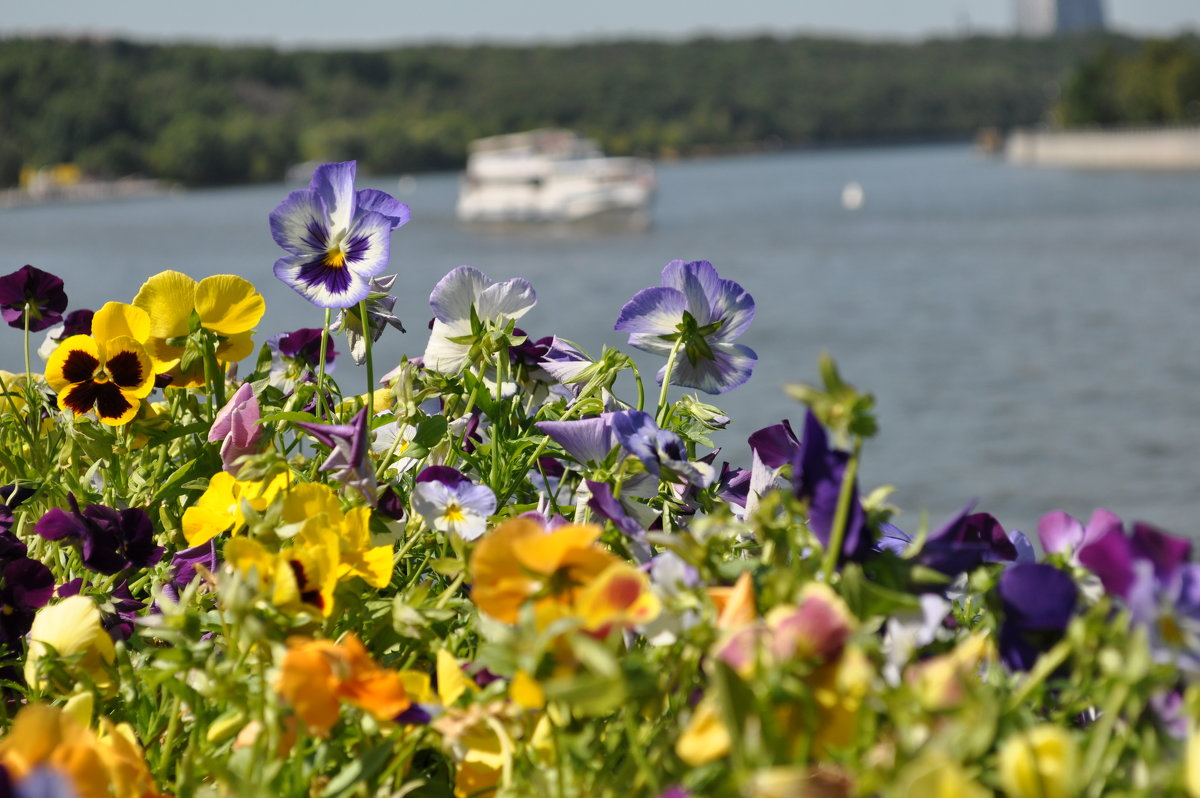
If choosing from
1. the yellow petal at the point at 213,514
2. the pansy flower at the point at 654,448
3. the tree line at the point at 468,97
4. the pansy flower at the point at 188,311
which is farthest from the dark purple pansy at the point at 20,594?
the tree line at the point at 468,97

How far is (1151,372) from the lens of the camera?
12.4 metres

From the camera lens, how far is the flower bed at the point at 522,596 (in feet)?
1.83

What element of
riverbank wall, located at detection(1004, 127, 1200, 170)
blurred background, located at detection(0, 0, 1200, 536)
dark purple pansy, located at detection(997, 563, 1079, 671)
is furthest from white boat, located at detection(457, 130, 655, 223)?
dark purple pansy, located at detection(997, 563, 1079, 671)

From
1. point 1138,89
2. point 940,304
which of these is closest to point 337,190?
point 940,304

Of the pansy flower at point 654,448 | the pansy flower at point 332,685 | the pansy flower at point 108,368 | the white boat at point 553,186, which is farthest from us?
the white boat at point 553,186

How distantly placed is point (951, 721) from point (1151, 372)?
12835mm

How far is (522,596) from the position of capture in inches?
25.3

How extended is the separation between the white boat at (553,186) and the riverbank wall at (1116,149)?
76.5ft

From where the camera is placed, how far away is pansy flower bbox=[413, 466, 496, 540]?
87 cm

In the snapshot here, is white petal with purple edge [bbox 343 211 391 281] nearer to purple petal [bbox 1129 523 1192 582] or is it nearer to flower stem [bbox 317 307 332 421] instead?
flower stem [bbox 317 307 332 421]

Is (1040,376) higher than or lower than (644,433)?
lower

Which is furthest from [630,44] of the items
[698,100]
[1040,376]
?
[1040,376]

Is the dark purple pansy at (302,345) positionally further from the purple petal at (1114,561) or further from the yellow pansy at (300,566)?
the purple petal at (1114,561)

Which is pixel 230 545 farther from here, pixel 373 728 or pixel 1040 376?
pixel 1040 376
